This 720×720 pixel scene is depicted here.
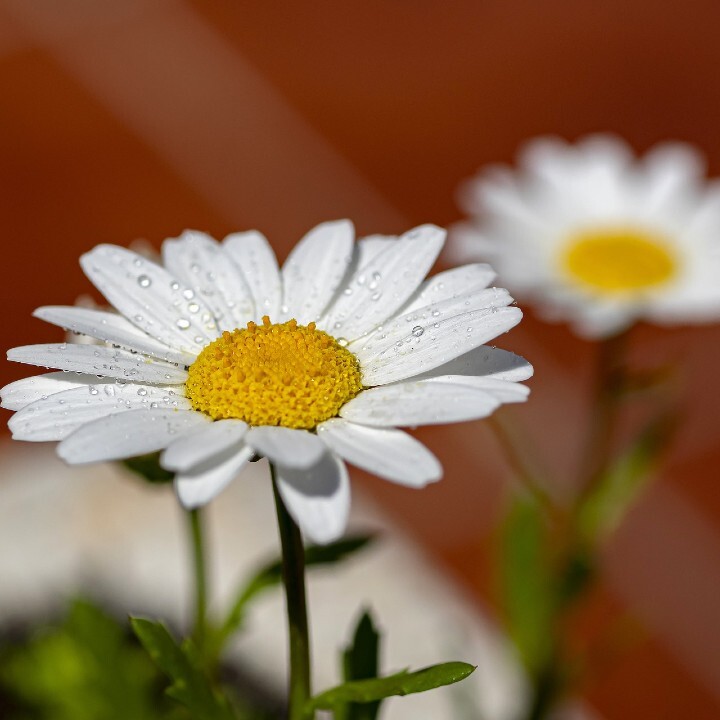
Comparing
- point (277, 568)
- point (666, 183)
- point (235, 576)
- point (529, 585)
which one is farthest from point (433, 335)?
point (666, 183)

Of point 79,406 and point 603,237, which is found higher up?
point 603,237

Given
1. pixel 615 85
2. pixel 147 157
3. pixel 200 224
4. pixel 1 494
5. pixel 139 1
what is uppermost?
pixel 139 1

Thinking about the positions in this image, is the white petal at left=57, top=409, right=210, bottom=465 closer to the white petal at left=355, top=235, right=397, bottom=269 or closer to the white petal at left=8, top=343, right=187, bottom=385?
the white petal at left=8, top=343, right=187, bottom=385

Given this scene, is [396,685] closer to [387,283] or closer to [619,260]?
[387,283]

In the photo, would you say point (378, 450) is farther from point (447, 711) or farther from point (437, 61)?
point (437, 61)

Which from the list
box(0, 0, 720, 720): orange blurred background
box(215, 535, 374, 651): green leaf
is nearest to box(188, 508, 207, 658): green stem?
box(215, 535, 374, 651): green leaf

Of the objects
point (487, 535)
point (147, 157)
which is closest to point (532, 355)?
point (487, 535)

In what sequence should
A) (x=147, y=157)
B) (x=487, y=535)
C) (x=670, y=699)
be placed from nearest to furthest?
(x=670, y=699)
(x=487, y=535)
(x=147, y=157)
